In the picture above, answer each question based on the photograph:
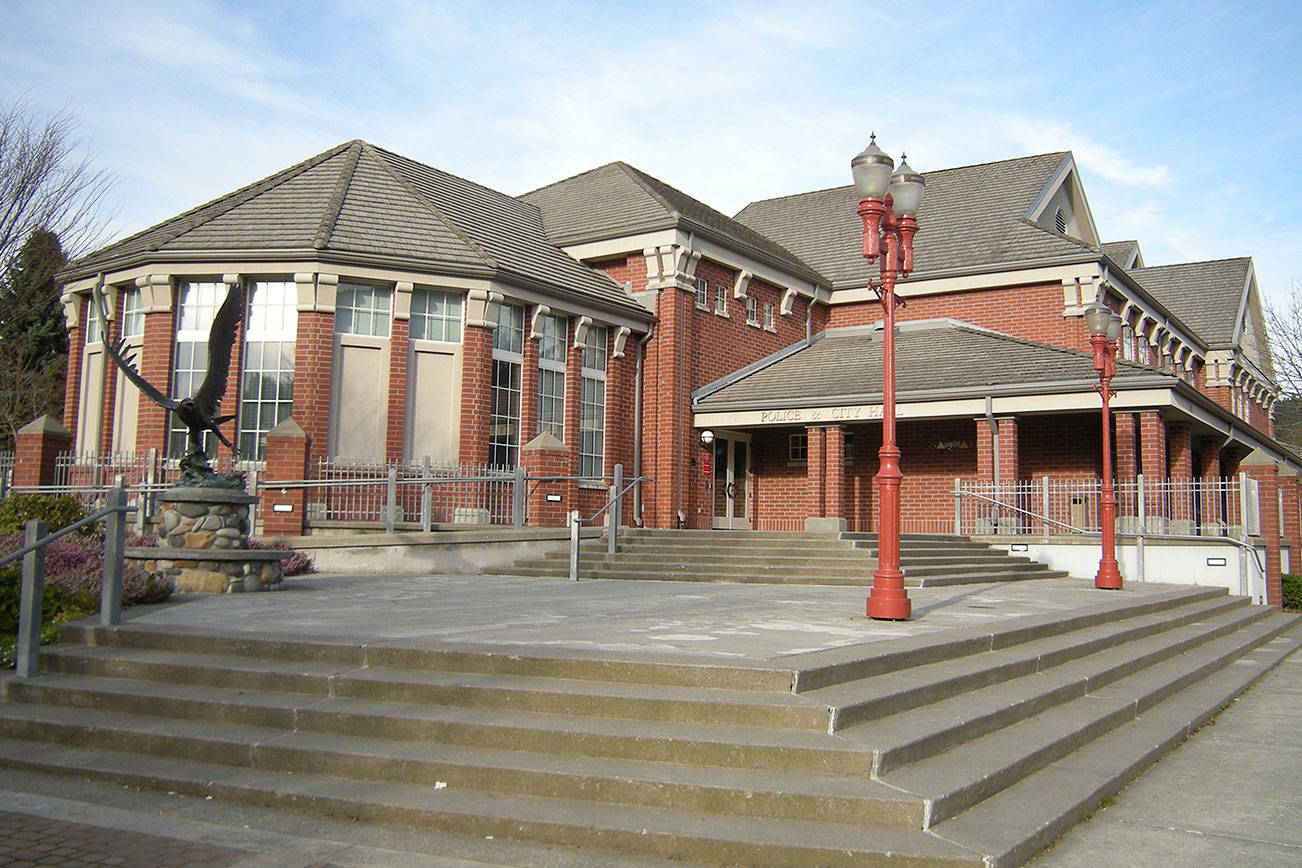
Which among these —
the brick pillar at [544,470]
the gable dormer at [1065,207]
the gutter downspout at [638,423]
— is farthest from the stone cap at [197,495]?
the gable dormer at [1065,207]

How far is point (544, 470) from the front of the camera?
17.6 m

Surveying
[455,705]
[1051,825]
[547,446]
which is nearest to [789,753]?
[1051,825]

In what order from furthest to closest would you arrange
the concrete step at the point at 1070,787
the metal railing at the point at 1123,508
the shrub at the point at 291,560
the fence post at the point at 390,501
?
the metal railing at the point at 1123,508
the fence post at the point at 390,501
the shrub at the point at 291,560
the concrete step at the point at 1070,787

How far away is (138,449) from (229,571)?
27.6 ft

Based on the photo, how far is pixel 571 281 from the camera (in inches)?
831

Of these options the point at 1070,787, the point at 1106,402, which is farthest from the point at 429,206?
the point at 1070,787

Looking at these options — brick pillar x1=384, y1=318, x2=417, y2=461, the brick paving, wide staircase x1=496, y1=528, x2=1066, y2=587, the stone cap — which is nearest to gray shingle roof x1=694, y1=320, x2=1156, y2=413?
wide staircase x1=496, y1=528, x2=1066, y2=587

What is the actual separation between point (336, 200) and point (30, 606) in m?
13.6

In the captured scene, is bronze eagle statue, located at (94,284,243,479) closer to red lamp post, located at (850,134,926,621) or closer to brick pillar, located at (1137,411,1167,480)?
red lamp post, located at (850,134,926,621)

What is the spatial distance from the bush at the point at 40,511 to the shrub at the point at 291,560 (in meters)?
2.29

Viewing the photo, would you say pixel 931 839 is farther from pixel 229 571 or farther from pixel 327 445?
pixel 327 445

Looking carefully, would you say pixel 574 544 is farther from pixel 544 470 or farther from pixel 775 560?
pixel 775 560

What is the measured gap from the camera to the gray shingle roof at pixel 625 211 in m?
22.5

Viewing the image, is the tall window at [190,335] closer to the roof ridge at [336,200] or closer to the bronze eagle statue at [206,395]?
the roof ridge at [336,200]
